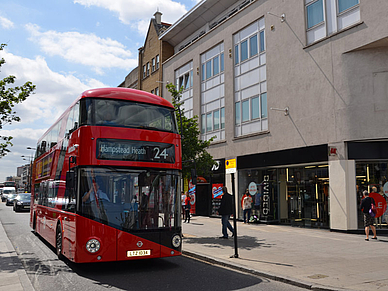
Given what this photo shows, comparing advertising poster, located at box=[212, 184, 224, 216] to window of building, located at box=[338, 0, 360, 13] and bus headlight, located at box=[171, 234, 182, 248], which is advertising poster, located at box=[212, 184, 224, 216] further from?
bus headlight, located at box=[171, 234, 182, 248]

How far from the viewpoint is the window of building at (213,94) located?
79.7ft

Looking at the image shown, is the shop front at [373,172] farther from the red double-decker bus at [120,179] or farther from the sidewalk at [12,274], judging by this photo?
the sidewalk at [12,274]

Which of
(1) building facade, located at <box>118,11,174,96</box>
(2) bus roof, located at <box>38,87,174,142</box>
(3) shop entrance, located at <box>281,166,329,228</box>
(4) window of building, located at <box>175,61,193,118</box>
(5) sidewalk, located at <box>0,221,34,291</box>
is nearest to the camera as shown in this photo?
(5) sidewalk, located at <box>0,221,34,291</box>

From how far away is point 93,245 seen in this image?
25.0 feet

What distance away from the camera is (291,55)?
1858cm

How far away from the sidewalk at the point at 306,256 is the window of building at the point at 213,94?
9.92m

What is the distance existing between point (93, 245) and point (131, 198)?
1188 millimetres

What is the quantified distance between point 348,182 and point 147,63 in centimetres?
2483

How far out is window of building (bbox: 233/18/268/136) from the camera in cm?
2062

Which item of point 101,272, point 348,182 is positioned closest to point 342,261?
point 101,272

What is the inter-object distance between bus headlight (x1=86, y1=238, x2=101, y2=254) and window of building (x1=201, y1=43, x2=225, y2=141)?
54.8ft

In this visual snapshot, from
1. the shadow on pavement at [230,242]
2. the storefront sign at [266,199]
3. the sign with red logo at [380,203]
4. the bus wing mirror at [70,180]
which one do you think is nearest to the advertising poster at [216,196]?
the storefront sign at [266,199]

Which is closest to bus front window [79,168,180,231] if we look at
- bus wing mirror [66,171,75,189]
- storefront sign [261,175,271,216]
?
bus wing mirror [66,171,75,189]

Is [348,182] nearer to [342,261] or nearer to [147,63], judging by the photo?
[342,261]
